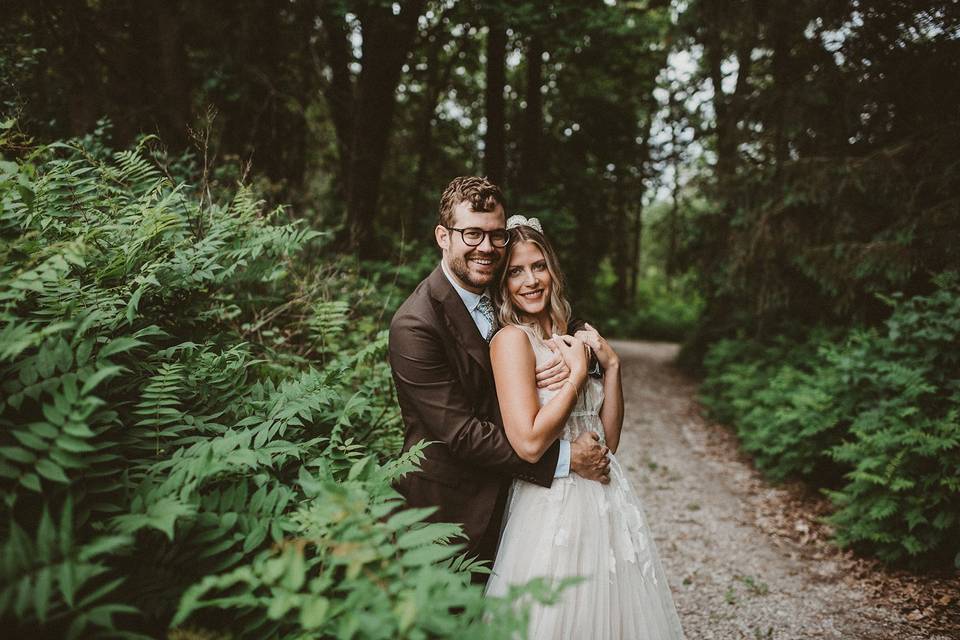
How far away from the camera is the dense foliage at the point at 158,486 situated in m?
1.30

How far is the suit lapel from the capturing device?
2641mm

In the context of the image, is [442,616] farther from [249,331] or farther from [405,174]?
[405,174]

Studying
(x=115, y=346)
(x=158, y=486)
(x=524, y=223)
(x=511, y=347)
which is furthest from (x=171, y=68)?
(x=158, y=486)

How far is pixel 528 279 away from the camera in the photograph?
2.87 metres

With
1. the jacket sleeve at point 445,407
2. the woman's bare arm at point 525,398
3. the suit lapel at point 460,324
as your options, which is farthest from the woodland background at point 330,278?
the suit lapel at point 460,324

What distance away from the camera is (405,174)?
550 inches

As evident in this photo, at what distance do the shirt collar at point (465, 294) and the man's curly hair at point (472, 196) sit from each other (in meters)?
0.26

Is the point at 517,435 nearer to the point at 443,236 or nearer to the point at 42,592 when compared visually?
the point at 443,236

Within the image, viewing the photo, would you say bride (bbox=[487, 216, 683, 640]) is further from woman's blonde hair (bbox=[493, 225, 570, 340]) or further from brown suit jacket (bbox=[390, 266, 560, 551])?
brown suit jacket (bbox=[390, 266, 560, 551])

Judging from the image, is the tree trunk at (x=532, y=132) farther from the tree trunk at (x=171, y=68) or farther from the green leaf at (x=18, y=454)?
the green leaf at (x=18, y=454)

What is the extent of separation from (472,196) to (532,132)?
38.7 feet

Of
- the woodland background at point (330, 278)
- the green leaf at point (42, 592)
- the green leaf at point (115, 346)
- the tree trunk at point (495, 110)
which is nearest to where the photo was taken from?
the green leaf at point (42, 592)

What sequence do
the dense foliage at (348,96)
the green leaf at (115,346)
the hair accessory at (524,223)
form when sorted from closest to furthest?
the green leaf at (115,346)
the hair accessory at (524,223)
the dense foliage at (348,96)

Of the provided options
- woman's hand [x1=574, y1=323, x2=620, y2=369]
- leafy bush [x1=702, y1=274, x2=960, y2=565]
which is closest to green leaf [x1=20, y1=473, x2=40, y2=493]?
woman's hand [x1=574, y1=323, x2=620, y2=369]
